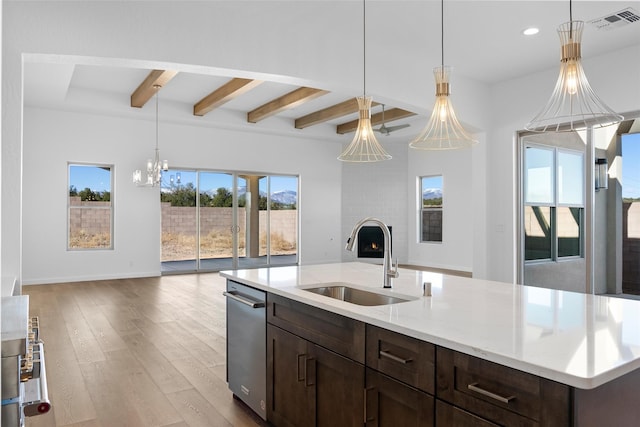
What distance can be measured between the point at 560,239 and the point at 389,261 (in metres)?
4.28

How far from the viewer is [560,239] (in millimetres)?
5766

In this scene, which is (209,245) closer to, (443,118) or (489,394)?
(443,118)

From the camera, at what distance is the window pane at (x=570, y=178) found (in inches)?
215

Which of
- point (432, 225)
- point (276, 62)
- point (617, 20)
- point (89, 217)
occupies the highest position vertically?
point (617, 20)

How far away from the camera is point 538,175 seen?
596 centimetres

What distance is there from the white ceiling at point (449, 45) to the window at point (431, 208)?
3.84 m

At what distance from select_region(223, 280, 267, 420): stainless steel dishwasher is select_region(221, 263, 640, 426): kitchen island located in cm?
37

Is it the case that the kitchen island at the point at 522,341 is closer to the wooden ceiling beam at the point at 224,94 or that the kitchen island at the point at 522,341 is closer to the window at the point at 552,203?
the window at the point at 552,203

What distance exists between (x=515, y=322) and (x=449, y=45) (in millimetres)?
3892

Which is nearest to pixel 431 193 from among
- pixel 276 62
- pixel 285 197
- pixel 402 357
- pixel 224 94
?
pixel 285 197

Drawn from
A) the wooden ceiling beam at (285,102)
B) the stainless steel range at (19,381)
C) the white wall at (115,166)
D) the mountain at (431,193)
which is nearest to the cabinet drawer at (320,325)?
the stainless steel range at (19,381)

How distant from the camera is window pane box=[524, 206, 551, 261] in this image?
5.93 meters

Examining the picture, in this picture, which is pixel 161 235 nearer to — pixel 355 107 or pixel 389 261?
pixel 355 107

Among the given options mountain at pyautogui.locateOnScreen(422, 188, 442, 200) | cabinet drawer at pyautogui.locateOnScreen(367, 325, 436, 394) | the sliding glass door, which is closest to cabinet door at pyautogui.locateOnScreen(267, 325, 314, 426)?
cabinet drawer at pyautogui.locateOnScreen(367, 325, 436, 394)
